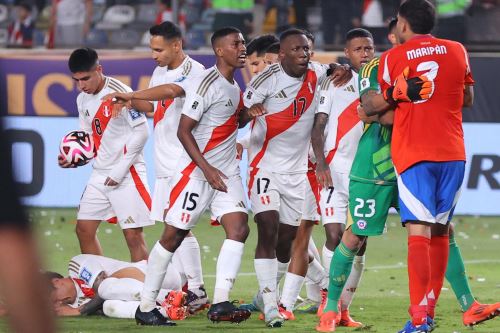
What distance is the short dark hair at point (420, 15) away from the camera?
21.6 ft

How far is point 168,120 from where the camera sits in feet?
28.7

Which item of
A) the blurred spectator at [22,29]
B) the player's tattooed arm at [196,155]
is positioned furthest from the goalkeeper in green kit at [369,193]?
the blurred spectator at [22,29]

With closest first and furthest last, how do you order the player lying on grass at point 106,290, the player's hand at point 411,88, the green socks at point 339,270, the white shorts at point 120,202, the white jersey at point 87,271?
the player's hand at point 411,88
the green socks at point 339,270
the player lying on grass at point 106,290
the white jersey at point 87,271
the white shorts at point 120,202

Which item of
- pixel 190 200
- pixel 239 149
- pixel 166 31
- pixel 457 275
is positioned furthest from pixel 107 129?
pixel 457 275

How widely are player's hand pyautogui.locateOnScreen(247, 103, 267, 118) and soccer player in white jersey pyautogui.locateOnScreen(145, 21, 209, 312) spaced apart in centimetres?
106

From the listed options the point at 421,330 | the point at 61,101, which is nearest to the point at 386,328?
the point at 421,330

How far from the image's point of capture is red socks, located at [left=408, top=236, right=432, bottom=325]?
21.2ft

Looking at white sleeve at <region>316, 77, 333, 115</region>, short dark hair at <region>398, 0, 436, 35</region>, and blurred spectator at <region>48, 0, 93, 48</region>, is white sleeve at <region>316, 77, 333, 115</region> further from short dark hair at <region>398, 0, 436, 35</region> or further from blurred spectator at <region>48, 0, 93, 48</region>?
blurred spectator at <region>48, 0, 93, 48</region>

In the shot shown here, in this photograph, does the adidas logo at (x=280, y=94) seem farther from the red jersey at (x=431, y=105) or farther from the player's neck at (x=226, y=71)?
the red jersey at (x=431, y=105)

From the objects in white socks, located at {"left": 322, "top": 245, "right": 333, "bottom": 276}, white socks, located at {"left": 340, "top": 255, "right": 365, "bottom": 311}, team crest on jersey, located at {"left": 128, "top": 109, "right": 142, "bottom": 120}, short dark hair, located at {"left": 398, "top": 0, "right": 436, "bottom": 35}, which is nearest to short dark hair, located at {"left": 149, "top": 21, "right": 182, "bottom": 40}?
team crest on jersey, located at {"left": 128, "top": 109, "right": 142, "bottom": 120}

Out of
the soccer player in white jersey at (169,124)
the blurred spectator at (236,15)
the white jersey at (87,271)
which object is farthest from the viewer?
the blurred spectator at (236,15)

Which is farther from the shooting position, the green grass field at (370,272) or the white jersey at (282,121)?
the white jersey at (282,121)

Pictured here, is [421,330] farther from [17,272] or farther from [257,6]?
[257,6]

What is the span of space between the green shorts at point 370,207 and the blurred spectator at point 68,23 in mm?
9810
